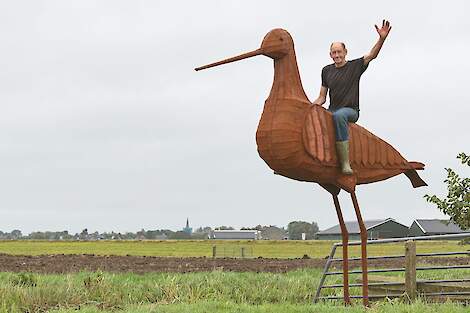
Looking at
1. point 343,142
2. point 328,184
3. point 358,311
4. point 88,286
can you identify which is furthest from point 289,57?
point 88,286

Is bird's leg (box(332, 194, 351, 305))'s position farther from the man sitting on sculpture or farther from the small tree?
the small tree

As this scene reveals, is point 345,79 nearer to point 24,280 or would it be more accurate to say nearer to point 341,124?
point 341,124

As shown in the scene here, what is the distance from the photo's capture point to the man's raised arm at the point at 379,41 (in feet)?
19.9

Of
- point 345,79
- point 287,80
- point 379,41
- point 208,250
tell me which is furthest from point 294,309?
point 208,250

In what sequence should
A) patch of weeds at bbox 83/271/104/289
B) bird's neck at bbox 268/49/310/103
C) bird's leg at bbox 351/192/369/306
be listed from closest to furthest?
bird's neck at bbox 268/49/310/103 → bird's leg at bbox 351/192/369/306 → patch of weeds at bbox 83/271/104/289

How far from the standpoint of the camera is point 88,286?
8039 mm

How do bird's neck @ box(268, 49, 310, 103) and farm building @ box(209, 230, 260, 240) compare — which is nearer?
bird's neck @ box(268, 49, 310, 103)

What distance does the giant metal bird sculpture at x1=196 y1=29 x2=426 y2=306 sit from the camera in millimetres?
5562

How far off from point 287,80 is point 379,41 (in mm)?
1075

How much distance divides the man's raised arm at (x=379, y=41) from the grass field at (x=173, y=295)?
8.23ft

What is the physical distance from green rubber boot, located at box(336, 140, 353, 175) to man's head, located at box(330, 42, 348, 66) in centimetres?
93

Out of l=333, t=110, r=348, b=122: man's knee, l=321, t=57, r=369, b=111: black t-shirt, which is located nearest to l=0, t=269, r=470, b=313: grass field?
l=333, t=110, r=348, b=122: man's knee

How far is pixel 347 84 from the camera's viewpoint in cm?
612

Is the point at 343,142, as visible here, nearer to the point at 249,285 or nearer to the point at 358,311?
the point at 358,311
